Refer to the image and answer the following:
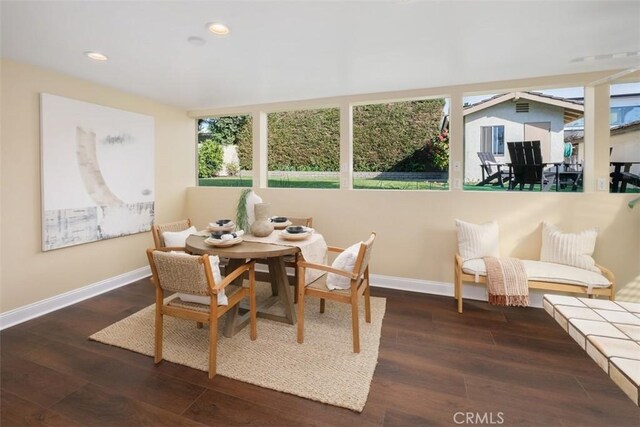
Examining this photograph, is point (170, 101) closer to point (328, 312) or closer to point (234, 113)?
point (234, 113)

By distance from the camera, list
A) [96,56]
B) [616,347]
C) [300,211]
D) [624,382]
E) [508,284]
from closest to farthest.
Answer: [624,382], [616,347], [96,56], [508,284], [300,211]

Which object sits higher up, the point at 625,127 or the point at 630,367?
the point at 625,127

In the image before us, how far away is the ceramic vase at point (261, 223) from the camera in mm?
2920

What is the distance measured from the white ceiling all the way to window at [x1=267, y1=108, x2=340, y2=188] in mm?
799

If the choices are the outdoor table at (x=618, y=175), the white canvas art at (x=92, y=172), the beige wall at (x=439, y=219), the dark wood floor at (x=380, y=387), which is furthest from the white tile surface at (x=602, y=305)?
the white canvas art at (x=92, y=172)

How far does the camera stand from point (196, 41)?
241cm

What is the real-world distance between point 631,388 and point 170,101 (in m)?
5.01

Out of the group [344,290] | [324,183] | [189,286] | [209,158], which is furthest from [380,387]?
[209,158]

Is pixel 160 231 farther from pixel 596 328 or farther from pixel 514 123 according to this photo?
pixel 514 123

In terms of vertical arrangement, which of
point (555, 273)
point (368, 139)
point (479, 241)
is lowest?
point (555, 273)

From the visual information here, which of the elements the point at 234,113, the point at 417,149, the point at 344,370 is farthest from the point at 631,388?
the point at 234,113

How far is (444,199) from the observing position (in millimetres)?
3566

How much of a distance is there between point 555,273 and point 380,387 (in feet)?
6.61

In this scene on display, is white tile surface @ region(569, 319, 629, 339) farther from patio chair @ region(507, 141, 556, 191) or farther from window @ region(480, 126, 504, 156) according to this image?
window @ region(480, 126, 504, 156)
